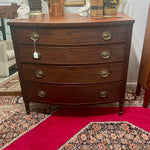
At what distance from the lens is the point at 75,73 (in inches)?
55.2

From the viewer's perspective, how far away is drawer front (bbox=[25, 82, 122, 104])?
4.84ft

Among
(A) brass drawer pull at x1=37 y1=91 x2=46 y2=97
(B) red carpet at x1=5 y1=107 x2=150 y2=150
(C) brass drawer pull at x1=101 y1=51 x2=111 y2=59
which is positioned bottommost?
(B) red carpet at x1=5 y1=107 x2=150 y2=150

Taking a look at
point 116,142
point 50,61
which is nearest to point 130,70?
point 116,142

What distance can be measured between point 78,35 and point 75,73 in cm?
31

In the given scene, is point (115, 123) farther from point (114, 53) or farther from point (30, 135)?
point (30, 135)

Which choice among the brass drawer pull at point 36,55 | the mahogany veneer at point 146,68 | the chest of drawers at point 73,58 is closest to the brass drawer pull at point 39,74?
the chest of drawers at point 73,58

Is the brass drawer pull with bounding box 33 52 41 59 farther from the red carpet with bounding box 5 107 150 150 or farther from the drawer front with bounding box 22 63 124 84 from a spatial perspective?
the red carpet with bounding box 5 107 150 150

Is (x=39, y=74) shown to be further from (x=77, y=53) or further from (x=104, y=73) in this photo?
(x=104, y=73)

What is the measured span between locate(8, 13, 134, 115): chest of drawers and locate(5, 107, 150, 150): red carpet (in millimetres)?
203

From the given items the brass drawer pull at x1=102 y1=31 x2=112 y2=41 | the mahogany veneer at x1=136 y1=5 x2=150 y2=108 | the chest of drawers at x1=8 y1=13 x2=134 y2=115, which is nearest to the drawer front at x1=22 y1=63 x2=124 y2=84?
the chest of drawers at x1=8 y1=13 x2=134 y2=115

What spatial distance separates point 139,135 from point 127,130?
0.10m

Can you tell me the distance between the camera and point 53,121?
1627 millimetres

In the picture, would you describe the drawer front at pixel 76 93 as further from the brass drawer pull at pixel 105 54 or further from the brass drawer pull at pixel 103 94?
the brass drawer pull at pixel 105 54

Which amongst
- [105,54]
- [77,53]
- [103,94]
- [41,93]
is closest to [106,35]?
[105,54]
